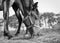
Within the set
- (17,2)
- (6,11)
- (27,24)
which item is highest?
(17,2)

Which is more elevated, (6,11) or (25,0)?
(25,0)

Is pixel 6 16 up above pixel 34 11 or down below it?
below

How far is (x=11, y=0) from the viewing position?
11.0 ft

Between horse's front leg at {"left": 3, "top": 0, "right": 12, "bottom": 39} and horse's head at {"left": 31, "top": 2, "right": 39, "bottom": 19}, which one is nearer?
horse's head at {"left": 31, "top": 2, "right": 39, "bottom": 19}

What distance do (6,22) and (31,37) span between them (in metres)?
0.74

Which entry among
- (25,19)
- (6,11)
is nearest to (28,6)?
(25,19)

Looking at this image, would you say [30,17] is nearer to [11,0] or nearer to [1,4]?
[11,0]

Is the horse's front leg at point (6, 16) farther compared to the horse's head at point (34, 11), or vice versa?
the horse's front leg at point (6, 16)

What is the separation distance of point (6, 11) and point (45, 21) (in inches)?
310

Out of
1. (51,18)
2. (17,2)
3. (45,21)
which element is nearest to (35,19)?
(17,2)

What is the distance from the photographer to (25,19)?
313cm

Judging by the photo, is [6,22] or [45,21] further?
[45,21]

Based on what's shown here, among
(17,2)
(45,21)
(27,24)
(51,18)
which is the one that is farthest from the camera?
(45,21)

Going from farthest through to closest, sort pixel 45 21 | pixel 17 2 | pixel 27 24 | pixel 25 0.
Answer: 1. pixel 45 21
2. pixel 17 2
3. pixel 25 0
4. pixel 27 24
